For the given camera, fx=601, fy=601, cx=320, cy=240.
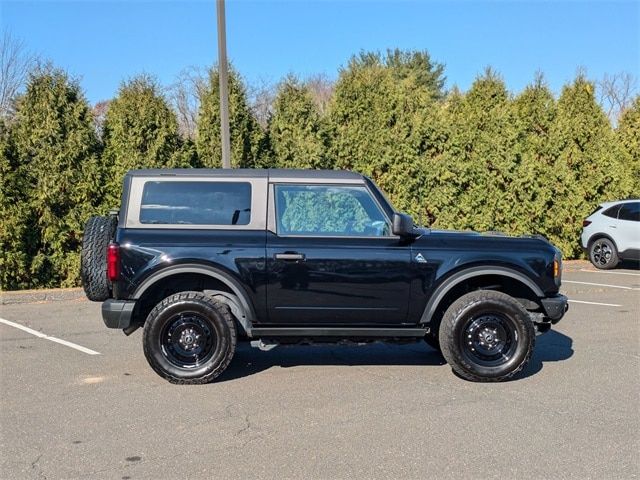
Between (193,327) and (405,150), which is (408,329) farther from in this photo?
(405,150)

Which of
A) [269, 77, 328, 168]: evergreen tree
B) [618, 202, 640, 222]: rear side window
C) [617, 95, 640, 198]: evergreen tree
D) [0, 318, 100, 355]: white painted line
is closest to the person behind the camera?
[0, 318, 100, 355]: white painted line

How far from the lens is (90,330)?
753 centimetres

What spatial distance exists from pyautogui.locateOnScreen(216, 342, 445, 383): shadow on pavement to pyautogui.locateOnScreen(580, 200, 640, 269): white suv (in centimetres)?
819

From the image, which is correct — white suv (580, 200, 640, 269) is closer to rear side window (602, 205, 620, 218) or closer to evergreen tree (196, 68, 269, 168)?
rear side window (602, 205, 620, 218)

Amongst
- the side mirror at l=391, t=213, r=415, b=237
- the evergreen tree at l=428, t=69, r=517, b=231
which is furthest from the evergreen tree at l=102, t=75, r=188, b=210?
the side mirror at l=391, t=213, r=415, b=237

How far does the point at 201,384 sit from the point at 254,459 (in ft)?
5.47

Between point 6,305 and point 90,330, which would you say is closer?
point 90,330

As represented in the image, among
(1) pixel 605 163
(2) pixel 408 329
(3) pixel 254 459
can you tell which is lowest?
(3) pixel 254 459

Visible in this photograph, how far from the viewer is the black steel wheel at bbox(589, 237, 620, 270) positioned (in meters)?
13.1

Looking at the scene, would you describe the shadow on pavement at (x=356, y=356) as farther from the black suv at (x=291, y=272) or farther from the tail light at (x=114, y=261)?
the tail light at (x=114, y=261)

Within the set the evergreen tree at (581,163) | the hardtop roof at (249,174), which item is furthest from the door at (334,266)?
the evergreen tree at (581,163)

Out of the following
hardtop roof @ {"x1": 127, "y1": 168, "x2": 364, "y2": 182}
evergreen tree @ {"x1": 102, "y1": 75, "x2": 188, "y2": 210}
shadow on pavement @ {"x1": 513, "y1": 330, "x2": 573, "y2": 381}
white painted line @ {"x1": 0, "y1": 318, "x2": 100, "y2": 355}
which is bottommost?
shadow on pavement @ {"x1": 513, "y1": 330, "x2": 573, "y2": 381}

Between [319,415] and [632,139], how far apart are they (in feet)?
48.1

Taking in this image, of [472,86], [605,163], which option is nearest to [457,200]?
[472,86]
